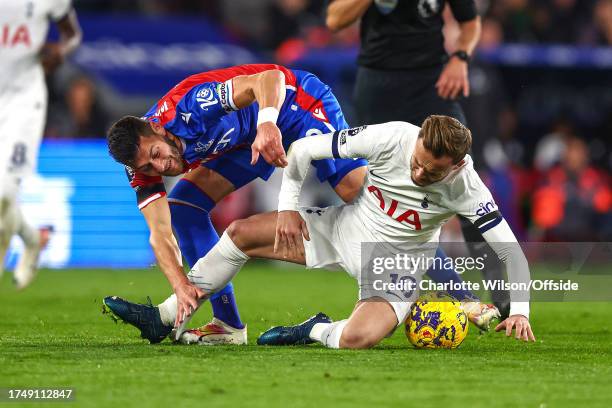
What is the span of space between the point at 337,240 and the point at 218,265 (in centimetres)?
67

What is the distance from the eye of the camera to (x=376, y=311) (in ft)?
20.7

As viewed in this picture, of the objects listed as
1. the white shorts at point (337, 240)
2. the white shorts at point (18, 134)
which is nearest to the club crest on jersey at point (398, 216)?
the white shorts at point (337, 240)

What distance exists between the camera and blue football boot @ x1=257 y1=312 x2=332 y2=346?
655cm

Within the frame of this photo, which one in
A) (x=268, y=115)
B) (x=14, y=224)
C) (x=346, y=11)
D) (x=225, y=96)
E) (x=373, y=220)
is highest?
(x=346, y=11)

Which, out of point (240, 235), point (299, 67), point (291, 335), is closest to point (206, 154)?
point (240, 235)

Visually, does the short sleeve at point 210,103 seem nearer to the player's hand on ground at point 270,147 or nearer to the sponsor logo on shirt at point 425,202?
the player's hand on ground at point 270,147

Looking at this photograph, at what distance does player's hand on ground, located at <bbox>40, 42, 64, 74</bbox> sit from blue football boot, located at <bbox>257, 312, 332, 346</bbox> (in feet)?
7.31

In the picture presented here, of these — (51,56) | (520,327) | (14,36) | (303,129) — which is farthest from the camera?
(51,56)

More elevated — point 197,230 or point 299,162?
point 299,162

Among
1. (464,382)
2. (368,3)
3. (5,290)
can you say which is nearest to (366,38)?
(368,3)

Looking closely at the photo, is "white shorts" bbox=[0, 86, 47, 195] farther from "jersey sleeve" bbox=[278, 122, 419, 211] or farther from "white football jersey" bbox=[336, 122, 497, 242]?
"white football jersey" bbox=[336, 122, 497, 242]

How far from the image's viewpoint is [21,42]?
289 inches

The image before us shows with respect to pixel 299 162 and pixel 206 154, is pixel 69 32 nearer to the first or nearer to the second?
pixel 206 154

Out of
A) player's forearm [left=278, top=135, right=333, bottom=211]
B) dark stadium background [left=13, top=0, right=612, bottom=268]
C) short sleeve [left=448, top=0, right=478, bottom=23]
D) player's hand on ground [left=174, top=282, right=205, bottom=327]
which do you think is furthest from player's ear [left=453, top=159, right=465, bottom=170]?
dark stadium background [left=13, top=0, right=612, bottom=268]
